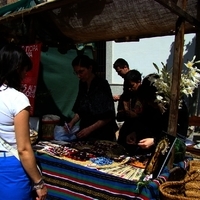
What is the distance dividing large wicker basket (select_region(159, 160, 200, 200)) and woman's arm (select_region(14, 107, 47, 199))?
0.81 meters

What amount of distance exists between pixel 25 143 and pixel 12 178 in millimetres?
263

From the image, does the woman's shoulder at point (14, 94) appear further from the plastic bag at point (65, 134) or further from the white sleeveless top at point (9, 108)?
the plastic bag at point (65, 134)

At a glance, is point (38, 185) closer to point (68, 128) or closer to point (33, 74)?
point (68, 128)

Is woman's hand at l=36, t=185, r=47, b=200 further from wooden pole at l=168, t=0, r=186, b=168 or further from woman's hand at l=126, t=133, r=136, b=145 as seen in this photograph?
woman's hand at l=126, t=133, r=136, b=145

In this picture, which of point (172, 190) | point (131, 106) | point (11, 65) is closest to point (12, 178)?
point (11, 65)

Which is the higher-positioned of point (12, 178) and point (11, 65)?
point (11, 65)

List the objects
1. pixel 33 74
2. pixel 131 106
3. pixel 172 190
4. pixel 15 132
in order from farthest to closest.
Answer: pixel 131 106 → pixel 33 74 → pixel 172 190 → pixel 15 132

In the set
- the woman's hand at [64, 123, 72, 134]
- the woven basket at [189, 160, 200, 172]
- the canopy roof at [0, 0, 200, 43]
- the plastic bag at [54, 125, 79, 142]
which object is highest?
the canopy roof at [0, 0, 200, 43]

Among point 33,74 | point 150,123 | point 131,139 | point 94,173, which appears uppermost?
point 33,74

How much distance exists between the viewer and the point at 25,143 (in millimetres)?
1780

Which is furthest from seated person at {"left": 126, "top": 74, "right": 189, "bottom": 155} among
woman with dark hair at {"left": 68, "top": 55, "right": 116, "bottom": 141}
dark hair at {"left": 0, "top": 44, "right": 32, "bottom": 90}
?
dark hair at {"left": 0, "top": 44, "right": 32, "bottom": 90}

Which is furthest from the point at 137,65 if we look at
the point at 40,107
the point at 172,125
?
the point at 172,125

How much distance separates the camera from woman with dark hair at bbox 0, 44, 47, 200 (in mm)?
1763

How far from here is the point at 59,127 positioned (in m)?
3.40
